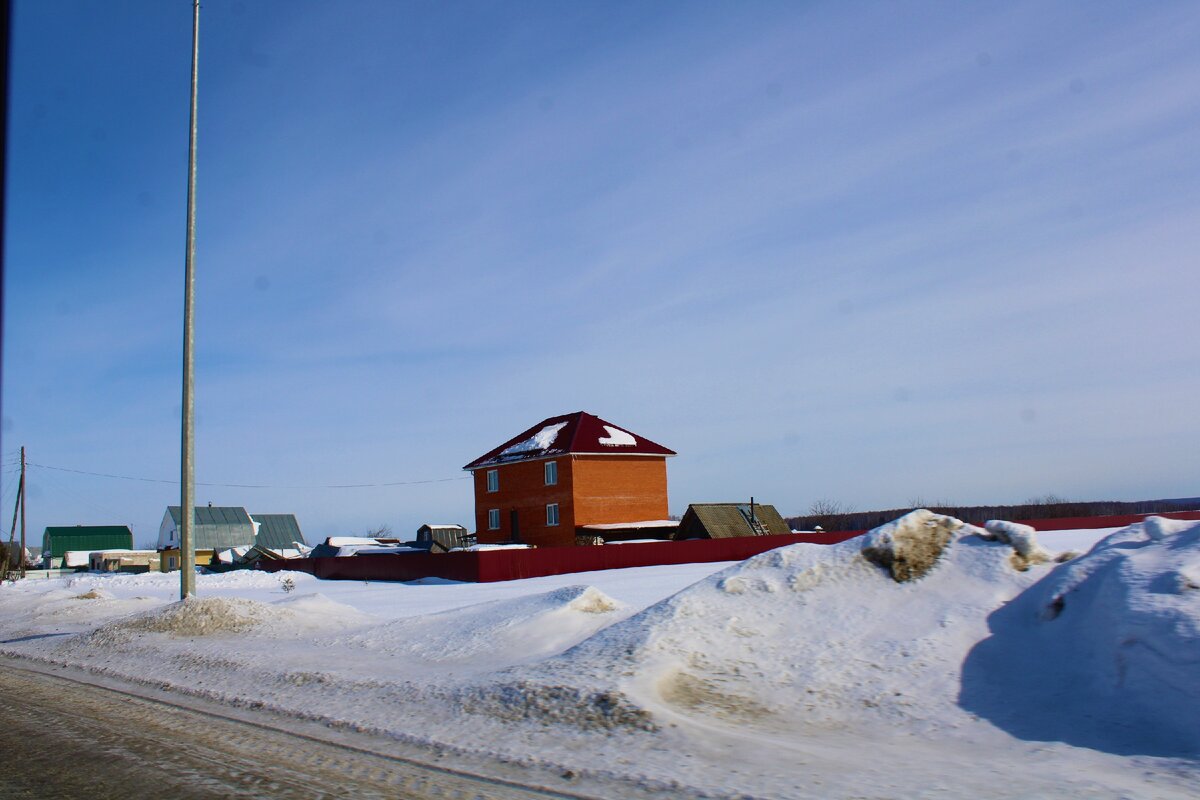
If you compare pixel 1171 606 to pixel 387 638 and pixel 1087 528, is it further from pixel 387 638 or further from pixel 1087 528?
pixel 1087 528

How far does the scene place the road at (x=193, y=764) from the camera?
5441mm

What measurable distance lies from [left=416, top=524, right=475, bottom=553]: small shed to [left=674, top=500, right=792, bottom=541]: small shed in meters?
13.6

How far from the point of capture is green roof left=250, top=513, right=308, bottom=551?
85688 millimetres

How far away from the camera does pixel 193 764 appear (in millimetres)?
6199

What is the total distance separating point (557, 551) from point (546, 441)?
17.4 metres

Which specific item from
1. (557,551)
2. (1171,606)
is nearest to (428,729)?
(1171,606)

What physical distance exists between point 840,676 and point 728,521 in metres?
39.4

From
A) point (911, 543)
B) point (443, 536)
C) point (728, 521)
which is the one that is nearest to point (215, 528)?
point (443, 536)

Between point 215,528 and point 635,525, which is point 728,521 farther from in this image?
point 215,528

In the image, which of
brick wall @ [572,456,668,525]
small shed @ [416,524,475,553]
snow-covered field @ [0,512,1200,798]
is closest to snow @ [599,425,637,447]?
brick wall @ [572,456,668,525]

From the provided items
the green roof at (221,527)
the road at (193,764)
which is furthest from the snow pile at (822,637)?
the green roof at (221,527)

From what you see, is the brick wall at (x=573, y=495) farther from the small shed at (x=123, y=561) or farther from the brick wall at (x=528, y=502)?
the small shed at (x=123, y=561)

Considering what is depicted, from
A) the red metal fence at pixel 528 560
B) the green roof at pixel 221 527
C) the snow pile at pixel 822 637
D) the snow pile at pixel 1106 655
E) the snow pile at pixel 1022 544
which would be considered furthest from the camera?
the green roof at pixel 221 527

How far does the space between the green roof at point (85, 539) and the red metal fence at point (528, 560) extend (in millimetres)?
59604
